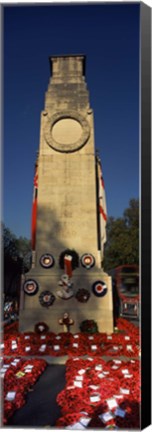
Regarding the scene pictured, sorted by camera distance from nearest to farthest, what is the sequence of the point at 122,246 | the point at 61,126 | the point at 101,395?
the point at 101,395 < the point at 61,126 < the point at 122,246

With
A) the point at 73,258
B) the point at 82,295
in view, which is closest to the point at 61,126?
the point at 73,258

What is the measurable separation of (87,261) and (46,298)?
240cm

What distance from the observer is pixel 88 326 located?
13703 mm

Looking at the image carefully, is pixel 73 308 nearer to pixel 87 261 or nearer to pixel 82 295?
pixel 82 295

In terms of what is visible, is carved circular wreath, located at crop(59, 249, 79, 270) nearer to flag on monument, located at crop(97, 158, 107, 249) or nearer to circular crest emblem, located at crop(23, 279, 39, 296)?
circular crest emblem, located at crop(23, 279, 39, 296)

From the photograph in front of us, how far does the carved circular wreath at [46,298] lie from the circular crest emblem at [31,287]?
0.37 meters

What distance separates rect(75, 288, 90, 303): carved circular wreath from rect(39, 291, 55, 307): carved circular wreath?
1.08 m

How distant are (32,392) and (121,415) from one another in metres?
2.52

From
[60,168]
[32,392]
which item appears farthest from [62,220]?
[32,392]

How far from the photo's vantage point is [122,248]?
32.0 meters

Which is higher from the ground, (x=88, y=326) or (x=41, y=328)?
(x=88, y=326)

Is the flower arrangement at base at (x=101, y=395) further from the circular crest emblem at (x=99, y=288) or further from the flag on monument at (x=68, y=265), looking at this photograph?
the flag on monument at (x=68, y=265)

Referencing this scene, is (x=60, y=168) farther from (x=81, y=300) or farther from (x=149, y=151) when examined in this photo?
(x=149, y=151)

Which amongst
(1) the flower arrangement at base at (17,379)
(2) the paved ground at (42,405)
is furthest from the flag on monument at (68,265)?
(2) the paved ground at (42,405)
